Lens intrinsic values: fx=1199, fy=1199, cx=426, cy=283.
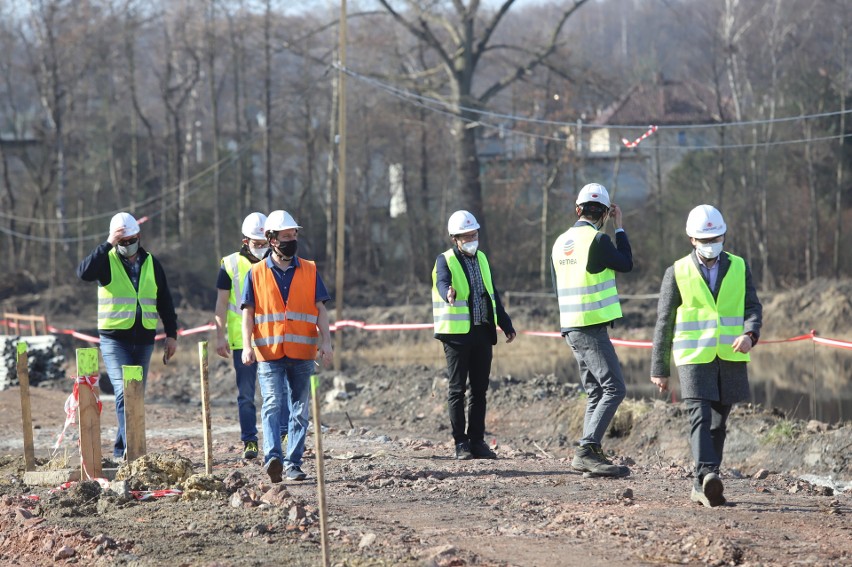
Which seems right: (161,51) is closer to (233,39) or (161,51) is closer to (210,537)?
A: (233,39)

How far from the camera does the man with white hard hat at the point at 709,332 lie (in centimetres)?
779

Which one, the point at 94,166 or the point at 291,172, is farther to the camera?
the point at 291,172

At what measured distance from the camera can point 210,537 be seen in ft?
24.1

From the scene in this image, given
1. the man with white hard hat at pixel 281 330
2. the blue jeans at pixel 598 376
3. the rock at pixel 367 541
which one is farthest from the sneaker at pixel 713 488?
the man with white hard hat at pixel 281 330

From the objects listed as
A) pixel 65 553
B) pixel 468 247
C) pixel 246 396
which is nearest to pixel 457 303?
pixel 468 247

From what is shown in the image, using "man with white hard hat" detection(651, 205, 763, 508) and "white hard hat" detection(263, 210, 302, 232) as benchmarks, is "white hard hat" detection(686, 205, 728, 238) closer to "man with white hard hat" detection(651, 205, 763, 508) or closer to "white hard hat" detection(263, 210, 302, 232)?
"man with white hard hat" detection(651, 205, 763, 508)

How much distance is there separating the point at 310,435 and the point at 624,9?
247 feet

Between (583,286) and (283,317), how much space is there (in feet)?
7.45

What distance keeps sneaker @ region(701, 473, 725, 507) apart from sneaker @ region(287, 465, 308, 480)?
3023 mm

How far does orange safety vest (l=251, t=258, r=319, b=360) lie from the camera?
29.3 feet

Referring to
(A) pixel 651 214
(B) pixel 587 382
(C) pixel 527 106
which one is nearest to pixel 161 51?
(C) pixel 527 106

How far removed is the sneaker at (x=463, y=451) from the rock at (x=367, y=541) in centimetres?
356

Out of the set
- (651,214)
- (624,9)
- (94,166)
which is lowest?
(651,214)

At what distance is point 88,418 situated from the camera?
29.7 feet
